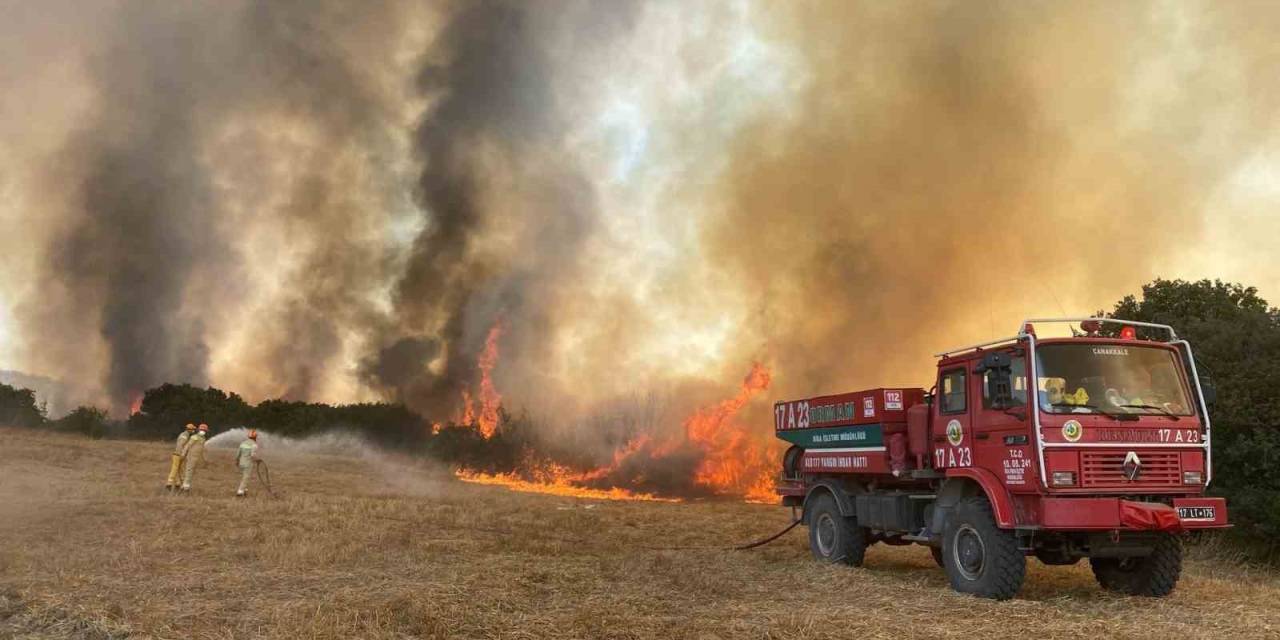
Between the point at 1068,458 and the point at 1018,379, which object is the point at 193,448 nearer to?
the point at 1018,379

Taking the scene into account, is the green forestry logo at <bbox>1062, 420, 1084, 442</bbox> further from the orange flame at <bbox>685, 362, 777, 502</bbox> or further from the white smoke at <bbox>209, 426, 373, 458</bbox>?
the white smoke at <bbox>209, 426, 373, 458</bbox>

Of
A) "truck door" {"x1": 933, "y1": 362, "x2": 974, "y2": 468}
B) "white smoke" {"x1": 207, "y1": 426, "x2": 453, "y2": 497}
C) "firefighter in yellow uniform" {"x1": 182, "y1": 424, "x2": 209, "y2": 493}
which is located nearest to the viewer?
"truck door" {"x1": 933, "y1": 362, "x2": 974, "y2": 468}

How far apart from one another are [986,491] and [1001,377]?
1522 millimetres

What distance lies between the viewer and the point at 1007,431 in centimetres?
1043

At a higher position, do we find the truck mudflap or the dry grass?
the truck mudflap

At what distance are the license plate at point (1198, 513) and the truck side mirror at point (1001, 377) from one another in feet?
7.31

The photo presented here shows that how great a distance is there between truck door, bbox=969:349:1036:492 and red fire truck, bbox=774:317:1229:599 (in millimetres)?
17

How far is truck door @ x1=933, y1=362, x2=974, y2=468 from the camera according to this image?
11195 mm

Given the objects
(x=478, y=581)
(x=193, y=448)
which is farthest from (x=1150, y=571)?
(x=193, y=448)

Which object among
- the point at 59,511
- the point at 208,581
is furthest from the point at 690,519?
the point at 59,511

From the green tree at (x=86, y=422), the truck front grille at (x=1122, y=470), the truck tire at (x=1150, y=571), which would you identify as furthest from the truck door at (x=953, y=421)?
the green tree at (x=86, y=422)

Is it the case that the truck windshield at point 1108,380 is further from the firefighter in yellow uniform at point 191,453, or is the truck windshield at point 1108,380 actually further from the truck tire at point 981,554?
the firefighter in yellow uniform at point 191,453

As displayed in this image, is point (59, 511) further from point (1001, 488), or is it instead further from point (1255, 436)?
point (1255, 436)

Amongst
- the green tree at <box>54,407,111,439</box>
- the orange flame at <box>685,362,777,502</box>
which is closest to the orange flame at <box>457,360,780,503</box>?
the orange flame at <box>685,362,777,502</box>
